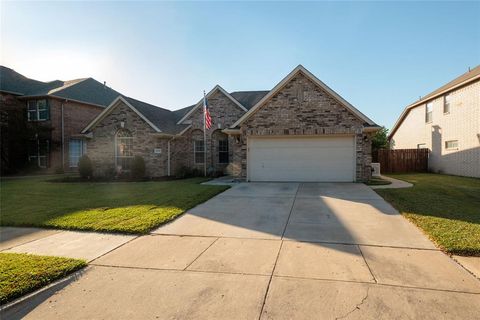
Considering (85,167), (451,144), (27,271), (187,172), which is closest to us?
(27,271)

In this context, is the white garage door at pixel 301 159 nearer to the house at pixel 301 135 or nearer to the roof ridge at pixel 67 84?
the house at pixel 301 135

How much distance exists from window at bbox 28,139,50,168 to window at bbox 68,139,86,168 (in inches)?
61.7

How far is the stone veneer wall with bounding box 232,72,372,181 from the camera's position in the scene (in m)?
13.1

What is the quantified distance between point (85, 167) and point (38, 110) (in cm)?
953

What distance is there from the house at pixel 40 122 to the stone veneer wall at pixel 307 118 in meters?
15.6

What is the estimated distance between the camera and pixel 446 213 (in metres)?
7.06

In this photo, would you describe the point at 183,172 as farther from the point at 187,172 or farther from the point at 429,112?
the point at 429,112

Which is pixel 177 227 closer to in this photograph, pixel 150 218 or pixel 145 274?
pixel 150 218

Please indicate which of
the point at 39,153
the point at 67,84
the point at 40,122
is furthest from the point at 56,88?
the point at 39,153

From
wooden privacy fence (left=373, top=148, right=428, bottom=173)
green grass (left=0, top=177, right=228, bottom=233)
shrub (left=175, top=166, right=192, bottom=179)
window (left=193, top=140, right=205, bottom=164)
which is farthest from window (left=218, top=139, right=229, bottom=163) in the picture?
wooden privacy fence (left=373, top=148, right=428, bottom=173)

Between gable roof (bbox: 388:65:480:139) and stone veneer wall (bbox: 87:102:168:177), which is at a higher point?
gable roof (bbox: 388:65:480:139)

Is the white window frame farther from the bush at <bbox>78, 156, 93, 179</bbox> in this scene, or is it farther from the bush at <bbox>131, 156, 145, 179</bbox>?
the bush at <bbox>78, 156, 93, 179</bbox>

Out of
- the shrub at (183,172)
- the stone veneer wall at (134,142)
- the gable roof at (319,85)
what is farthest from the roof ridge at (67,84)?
the gable roof at (319,85)

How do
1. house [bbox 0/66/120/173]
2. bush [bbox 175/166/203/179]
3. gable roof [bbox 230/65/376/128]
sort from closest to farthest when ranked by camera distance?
gable roof [bbox 230/65/376/128]
bush [bbox 175/166/203/179]
house [bbox 0/66/120/173]
